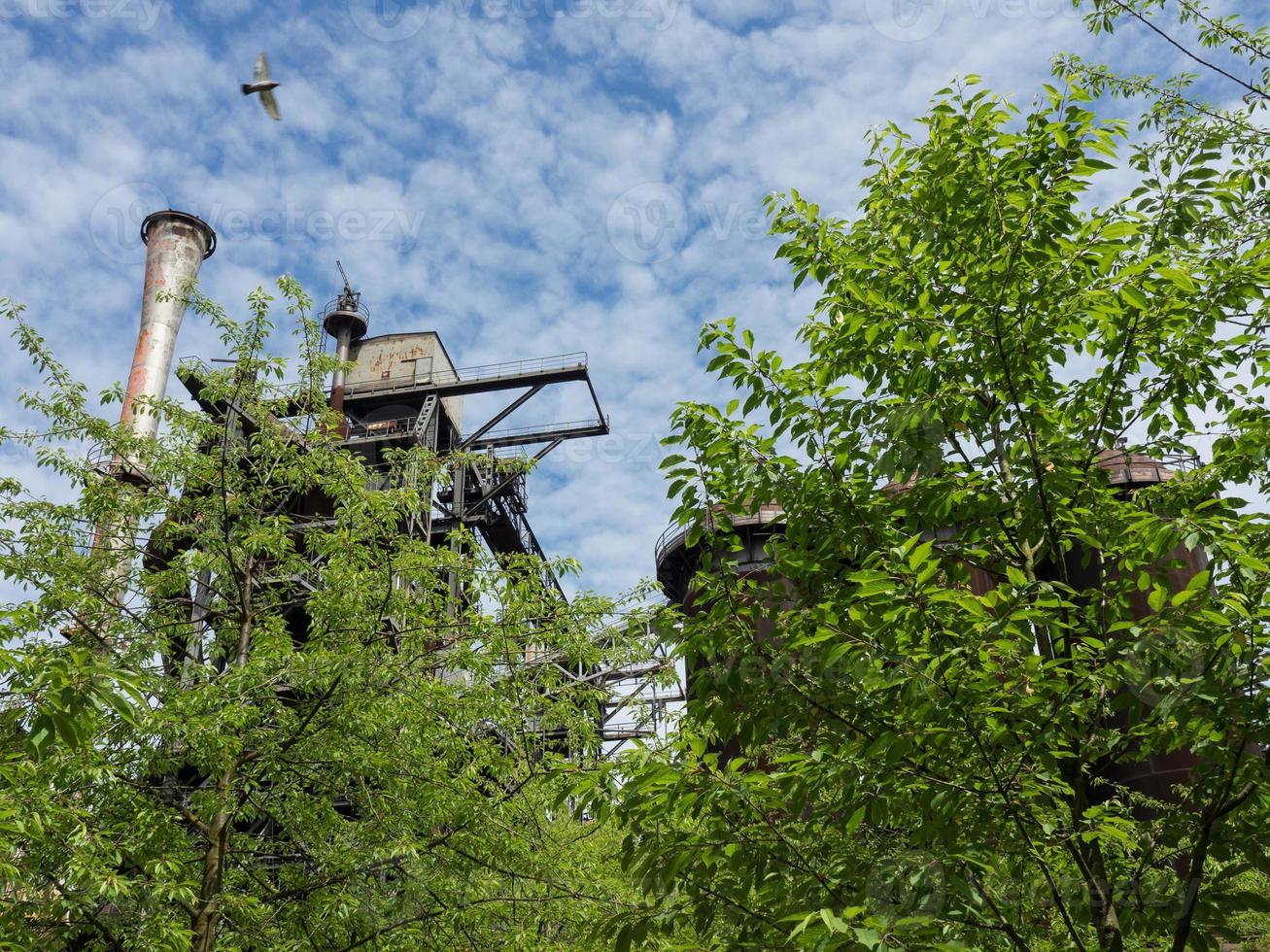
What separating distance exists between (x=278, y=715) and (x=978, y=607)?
8.48 metres

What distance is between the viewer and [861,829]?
6.10m

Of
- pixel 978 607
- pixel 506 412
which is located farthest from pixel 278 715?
pixel 506 412

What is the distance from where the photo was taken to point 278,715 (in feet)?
35.2

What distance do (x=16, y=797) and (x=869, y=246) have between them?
7.60m

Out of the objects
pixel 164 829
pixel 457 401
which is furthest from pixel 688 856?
pixel 457 401

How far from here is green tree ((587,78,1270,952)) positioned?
460 centimetres

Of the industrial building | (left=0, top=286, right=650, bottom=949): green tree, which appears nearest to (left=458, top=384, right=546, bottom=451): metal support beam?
the industrial building

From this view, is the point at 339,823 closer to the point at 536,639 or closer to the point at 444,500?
the point at 536,639

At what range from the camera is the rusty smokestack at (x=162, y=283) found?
141ft

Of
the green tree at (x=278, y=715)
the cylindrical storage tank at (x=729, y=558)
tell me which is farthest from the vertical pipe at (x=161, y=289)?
the green tree at (x=278, y=715)

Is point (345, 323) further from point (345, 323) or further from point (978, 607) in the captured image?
point (978, 607)

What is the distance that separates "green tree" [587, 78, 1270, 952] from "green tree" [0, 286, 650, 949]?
3.19m

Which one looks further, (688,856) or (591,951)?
(591,951)

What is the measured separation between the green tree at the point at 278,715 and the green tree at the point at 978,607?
10.5 ft
